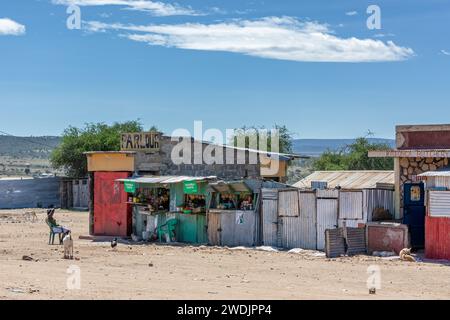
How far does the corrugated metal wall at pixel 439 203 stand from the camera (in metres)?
23.6

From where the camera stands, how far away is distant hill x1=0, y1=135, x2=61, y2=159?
598 feet

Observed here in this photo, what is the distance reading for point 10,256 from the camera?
25.3m

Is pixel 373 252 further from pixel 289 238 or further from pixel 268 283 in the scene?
pixel 268 283

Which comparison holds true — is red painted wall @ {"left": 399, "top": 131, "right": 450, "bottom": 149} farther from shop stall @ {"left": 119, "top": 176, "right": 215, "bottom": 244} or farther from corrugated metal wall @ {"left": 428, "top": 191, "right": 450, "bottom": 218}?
shop stall @ {"left": 119, "top": 176, "right": 215, "bottom": 244}

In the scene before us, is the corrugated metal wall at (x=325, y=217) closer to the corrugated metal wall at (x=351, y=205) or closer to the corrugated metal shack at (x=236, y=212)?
the corrugated metal wall at (x=351, y=205)

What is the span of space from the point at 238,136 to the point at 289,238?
140 ft

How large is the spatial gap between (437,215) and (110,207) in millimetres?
14382

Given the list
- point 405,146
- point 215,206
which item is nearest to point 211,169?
point 215,206

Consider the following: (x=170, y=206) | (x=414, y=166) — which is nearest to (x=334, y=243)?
(x=414, y=166)

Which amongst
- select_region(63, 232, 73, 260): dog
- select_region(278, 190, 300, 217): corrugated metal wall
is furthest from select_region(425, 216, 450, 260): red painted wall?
select_region(63, 232, 73, 260): dog

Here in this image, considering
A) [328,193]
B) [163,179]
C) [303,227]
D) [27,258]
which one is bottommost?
[27,258]

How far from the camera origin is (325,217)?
2647cm

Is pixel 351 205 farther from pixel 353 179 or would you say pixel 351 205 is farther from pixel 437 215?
pixel 353 179

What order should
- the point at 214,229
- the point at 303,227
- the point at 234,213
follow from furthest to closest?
the point at 214,229 → the point at 234,213 → the point at 303,227
